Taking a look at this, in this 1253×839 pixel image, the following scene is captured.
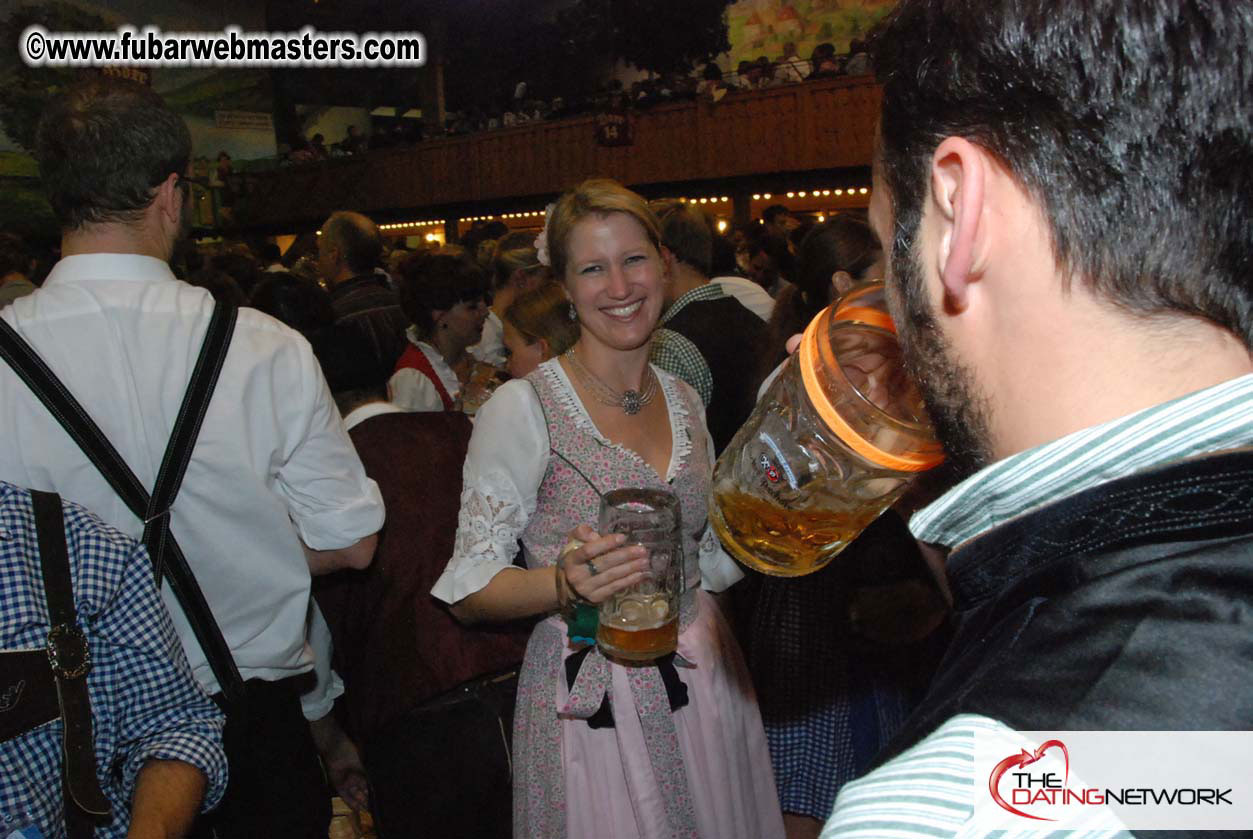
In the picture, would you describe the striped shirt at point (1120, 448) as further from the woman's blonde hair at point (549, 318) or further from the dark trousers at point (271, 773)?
the woman's blonde hair at point (549, 318)

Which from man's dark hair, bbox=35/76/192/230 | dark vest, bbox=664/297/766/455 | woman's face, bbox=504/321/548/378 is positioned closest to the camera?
man's dark hair, bbox=35/76/192/230

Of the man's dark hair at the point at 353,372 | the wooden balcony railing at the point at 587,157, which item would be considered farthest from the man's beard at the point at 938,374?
the wooden balcony railing at the point at 587,157

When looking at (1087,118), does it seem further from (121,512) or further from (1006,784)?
(121,512)

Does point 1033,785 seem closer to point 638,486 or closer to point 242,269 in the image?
point 638,486

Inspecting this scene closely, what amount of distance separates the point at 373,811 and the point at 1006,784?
1635 millimetres

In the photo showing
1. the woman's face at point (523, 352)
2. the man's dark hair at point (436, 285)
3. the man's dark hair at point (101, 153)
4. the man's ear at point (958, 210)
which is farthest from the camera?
the man's dark hair at point (436, 285)

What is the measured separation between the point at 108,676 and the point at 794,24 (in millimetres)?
15507

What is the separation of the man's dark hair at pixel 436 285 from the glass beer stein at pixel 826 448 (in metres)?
2.36

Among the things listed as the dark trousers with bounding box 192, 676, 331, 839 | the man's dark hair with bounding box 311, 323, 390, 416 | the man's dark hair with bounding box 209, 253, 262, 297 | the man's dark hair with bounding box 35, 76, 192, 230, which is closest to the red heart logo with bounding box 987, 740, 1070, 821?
the dark trousers with bounding box 192, 676, 331, 839

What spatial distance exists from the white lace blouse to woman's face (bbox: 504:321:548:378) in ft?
2.01

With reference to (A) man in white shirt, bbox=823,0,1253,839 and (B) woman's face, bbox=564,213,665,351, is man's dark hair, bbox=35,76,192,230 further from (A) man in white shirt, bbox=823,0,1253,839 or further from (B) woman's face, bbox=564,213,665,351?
(A) man in white shirt, bbox=823,0,1253,839

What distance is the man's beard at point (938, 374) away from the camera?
0.59 m

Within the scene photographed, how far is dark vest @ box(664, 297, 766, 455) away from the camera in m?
2.74

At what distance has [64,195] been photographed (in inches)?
56.7
